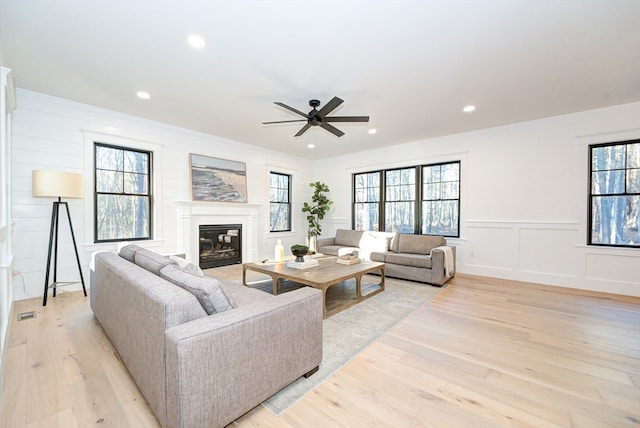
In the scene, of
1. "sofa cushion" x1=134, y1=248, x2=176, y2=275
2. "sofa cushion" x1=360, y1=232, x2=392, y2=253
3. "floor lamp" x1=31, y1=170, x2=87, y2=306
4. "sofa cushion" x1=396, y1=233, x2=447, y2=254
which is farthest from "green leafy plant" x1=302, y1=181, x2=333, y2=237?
"sofa cushion" x1=134, y1=248, x2=176, y2=275

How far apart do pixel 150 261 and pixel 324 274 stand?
5.99ft

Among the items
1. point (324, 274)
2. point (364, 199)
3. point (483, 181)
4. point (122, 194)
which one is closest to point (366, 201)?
point (364, 199)

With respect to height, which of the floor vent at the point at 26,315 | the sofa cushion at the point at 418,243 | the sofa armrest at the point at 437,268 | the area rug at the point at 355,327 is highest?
the sofa cushion at the point at 418,243

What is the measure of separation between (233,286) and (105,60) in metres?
2.67

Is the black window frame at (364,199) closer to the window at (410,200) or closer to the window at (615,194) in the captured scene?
the window at (410,200)

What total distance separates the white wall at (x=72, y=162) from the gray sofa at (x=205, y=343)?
104 inches

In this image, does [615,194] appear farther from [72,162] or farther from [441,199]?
[72,162]

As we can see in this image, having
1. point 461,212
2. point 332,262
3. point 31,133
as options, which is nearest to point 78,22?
point 31,133

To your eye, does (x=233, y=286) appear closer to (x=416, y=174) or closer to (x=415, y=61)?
(x=415, y=61)

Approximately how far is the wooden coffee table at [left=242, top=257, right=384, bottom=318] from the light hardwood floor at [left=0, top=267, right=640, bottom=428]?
0.74 metres

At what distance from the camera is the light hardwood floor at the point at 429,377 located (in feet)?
4.96

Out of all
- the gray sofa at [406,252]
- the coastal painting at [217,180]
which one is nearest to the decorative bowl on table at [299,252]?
the gray sofa at [406,252]

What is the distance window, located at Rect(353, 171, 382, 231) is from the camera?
641cm

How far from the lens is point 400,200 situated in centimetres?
600
